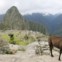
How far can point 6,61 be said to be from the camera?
72.0ft

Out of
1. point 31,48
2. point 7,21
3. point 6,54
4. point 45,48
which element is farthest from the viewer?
point 7,21

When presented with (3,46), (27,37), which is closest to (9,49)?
(3,46)

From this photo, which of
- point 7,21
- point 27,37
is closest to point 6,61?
point 27,37

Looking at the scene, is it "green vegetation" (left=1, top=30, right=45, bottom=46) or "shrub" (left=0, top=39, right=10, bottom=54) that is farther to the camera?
"green vegetation" (left=1, top=30, right=45, bottom=46)

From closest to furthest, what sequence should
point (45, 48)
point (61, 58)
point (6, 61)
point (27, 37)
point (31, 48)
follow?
point (6, 61)
point (61, 58)
point (45, 48)
point (31, 48)
point (27, 37)

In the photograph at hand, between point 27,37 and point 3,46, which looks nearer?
point 3,46

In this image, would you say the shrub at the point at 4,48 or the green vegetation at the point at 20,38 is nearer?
the shrub at the point at 4,48

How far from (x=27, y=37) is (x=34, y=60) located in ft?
92.4

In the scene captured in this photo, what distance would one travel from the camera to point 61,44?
893 inches

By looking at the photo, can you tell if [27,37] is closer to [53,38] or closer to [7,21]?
[53,38]

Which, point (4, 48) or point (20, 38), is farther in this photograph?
point (20, 38)

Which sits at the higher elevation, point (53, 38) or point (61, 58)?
point (53, 38)

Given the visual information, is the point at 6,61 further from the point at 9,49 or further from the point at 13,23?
the point at 13,23

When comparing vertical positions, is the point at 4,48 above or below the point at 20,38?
below
